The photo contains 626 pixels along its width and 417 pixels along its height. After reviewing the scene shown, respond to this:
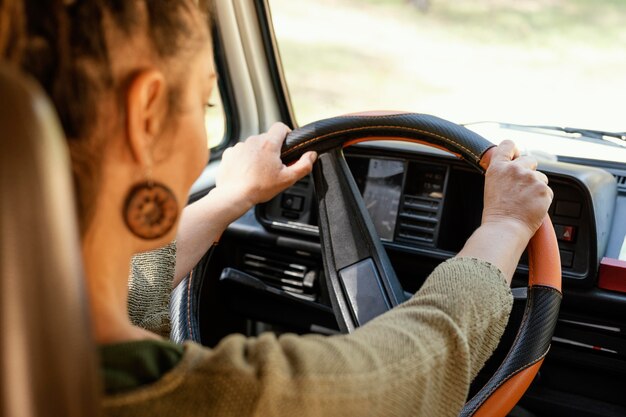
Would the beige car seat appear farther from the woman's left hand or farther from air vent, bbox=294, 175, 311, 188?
air vent, bbox=294, 175, 311, 188

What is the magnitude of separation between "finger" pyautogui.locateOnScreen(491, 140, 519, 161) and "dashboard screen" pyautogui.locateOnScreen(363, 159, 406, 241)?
28.7 inches

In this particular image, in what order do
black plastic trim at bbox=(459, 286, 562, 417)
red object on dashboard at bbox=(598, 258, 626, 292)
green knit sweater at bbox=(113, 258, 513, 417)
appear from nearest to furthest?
green knit sweater at bbox=(113, 258, 513, 417) → black plastic trim at bbox=(459, 286, 562, 417) → red object on dashboard at bbox=(598, 258, 626, 292)

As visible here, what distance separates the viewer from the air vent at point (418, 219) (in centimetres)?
204

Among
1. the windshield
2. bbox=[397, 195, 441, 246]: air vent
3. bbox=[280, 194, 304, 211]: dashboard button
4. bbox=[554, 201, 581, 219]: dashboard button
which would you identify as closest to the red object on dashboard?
bbox=[554, 201, 581, 219]: dashboard button

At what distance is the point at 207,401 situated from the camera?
76 cm

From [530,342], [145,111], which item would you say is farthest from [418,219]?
[145,111]

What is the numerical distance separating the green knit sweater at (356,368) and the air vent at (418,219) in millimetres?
970

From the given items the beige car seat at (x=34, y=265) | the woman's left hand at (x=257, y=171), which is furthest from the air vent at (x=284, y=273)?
the beige car seat at (x=34, y=265)

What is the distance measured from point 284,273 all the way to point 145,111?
1.46m

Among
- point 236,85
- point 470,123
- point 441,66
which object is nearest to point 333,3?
point 441,66

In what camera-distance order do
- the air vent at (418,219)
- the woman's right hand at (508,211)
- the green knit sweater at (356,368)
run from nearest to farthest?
1. the green knit sweater at (356,368)
2. the woman's right hand at (508,211)
3. the air vent at (418,219)

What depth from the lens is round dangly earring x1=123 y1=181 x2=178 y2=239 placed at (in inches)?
31.4

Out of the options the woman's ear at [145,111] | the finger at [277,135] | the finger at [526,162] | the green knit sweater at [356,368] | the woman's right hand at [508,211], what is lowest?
the green knit sweater at [356,368]

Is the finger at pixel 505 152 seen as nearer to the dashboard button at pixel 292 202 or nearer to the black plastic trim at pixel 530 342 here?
the black plastic trim at pixel 530 342
